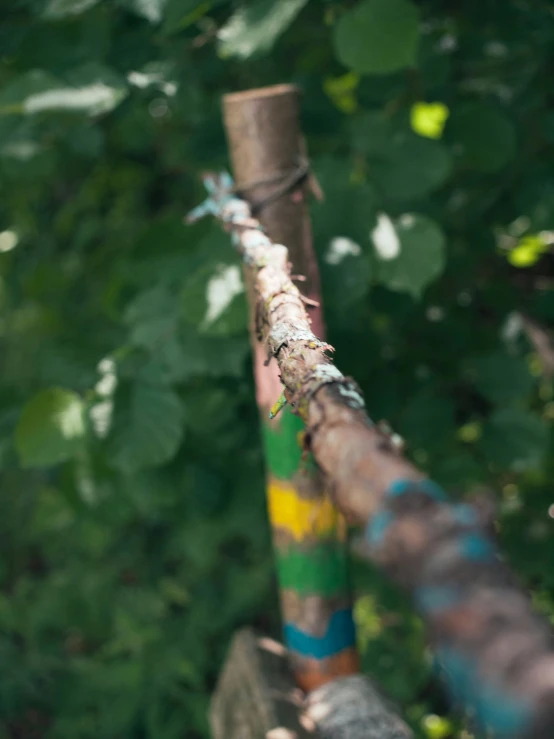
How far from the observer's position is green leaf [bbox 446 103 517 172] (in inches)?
57.4

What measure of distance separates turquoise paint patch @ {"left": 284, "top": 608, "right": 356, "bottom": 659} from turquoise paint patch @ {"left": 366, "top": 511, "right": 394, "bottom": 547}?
68 cm

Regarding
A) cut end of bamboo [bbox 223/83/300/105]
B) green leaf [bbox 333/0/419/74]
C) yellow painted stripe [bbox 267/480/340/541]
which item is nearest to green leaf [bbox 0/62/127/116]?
cut end of bamboo [bbox 223/83/300/105]

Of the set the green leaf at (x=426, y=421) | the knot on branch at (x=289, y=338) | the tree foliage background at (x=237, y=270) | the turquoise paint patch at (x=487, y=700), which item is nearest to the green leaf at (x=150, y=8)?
the tree foliage background at (x=237, y=270)

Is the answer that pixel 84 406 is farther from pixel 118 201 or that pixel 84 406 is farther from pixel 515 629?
pixel 118 201

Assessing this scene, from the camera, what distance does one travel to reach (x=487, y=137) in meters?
1.46

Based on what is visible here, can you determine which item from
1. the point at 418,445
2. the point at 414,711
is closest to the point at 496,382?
the point at 418,445

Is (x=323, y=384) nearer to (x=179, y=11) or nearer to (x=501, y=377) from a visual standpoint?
(x=179, y=11)

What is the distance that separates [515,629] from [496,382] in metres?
1.26

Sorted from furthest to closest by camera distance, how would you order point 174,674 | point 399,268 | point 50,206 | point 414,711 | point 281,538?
point 50,206, point 174,674, point 414,711, point 399,268, point 281,538

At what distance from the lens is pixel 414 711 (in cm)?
227

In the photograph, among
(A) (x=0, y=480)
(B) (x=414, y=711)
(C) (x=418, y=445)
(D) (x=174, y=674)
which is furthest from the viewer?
(A) (x=0, y=480)

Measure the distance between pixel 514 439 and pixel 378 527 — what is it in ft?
3.81

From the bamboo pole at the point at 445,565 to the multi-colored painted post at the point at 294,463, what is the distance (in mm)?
475

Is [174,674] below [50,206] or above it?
below
